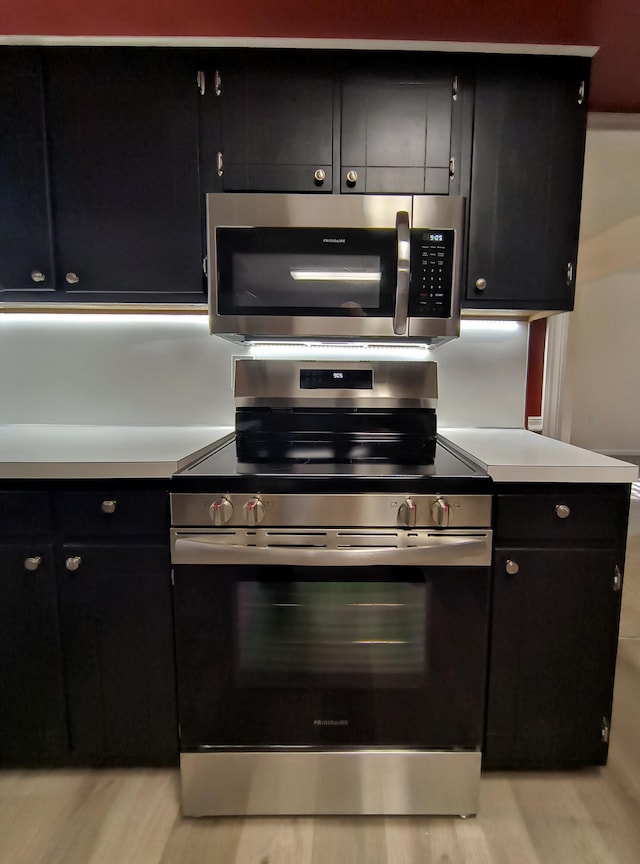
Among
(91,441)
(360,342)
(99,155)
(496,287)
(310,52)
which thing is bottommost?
(91,441)

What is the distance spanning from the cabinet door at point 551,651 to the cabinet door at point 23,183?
1746 mm

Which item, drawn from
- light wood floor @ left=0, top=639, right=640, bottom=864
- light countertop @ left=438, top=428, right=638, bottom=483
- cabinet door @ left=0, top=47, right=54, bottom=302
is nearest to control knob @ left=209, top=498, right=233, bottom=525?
light countertop @ left=438, top=428, right=638, bottom=483

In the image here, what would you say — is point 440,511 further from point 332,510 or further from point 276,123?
point 276,123

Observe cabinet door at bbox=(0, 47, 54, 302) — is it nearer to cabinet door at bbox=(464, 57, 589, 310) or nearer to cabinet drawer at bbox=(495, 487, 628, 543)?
cabinet door at bbox=(464, 57, 589, 310)

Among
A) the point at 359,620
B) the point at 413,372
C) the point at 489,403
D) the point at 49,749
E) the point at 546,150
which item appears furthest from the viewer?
the point at 489,403

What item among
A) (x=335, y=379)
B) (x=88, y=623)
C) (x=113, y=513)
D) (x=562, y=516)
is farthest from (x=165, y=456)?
(x=562, y=516)

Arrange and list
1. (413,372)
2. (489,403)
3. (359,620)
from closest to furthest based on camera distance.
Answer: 1. (359,620)
2. (413,372)
3. (489,403)

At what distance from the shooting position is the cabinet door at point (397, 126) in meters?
1.39

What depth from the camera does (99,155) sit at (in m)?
1.42

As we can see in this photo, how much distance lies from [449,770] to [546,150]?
1.94 metres

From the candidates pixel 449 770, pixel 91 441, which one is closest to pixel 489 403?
pixel 449 770

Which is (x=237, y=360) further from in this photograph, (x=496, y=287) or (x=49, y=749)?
(x=49, y=749)

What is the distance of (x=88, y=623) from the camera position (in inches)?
49.6

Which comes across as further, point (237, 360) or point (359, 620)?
point (237, 360)
